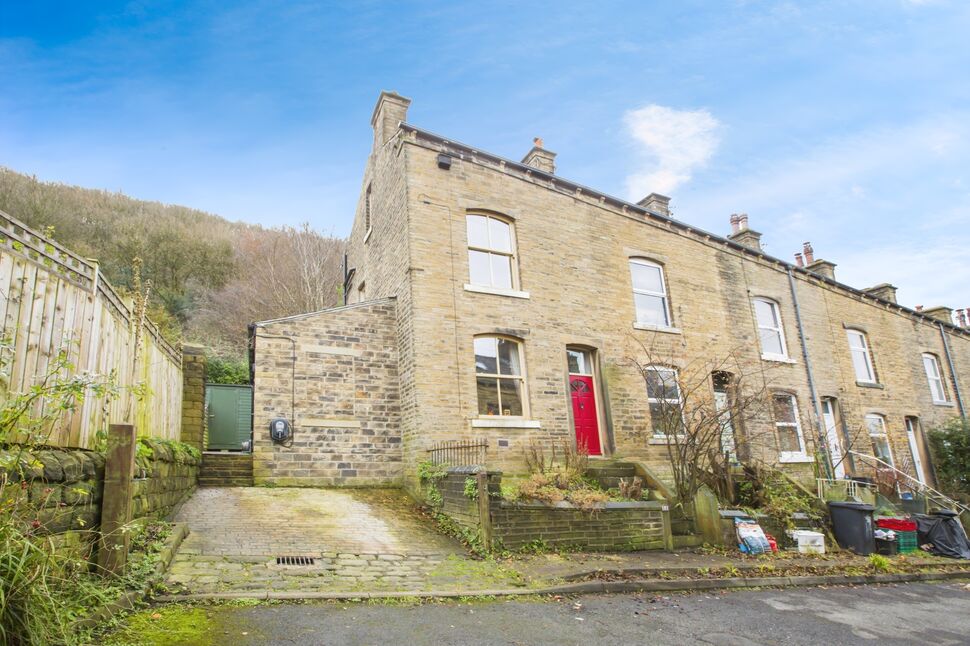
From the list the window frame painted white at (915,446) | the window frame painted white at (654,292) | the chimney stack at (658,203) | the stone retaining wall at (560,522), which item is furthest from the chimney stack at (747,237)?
the stone retaining wall at (560,522)

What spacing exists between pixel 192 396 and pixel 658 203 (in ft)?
42.6

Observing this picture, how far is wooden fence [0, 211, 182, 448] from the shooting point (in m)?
4.27

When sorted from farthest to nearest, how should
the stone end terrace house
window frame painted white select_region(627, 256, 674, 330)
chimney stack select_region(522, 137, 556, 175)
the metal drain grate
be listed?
chimney stack select_region(522, 137, 556, 175) → window frame painted white select_region(627, 256, 674, 330) → the stone end terrace house → the metal drain grate

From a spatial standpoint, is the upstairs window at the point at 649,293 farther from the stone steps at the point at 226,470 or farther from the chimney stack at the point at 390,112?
the stone steps at the point at 226,470

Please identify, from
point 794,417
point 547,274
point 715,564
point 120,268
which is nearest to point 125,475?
point 715,564

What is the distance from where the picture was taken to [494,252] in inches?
532

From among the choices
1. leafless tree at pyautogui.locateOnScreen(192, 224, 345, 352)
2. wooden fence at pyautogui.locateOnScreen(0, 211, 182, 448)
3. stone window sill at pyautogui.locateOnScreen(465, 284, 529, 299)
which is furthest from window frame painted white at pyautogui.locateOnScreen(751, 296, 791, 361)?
leafless tree at pyautogui.locateOnScreen(192, 224, 345, 352)

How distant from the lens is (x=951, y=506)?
16.8 metres

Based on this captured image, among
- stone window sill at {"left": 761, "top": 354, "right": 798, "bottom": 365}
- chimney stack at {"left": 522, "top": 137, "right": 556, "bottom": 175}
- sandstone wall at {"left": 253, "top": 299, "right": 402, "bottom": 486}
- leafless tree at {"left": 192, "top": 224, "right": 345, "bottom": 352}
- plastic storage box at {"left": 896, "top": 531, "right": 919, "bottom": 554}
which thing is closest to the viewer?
sandstone wall at {"left": 253, "top": 299, "right": 402, "bottom": 486}

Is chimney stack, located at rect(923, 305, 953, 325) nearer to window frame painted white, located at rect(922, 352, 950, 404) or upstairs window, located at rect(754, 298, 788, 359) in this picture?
window frame painted white, located at rect(922, 352, 950, 404)

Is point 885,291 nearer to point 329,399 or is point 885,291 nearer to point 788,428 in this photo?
point 788,428

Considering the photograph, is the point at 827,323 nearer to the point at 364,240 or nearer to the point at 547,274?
the point at 547,274

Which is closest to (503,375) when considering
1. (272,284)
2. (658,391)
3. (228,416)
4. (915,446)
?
(658,391)

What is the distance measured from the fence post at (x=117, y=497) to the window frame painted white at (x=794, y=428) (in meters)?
15.1
